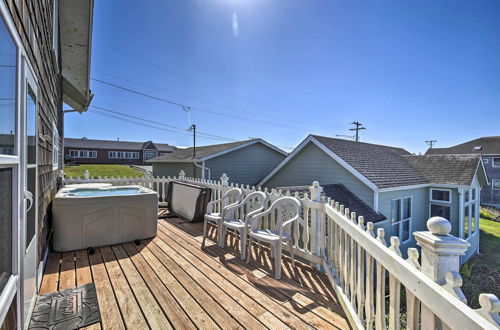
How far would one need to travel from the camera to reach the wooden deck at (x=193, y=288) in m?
1.98

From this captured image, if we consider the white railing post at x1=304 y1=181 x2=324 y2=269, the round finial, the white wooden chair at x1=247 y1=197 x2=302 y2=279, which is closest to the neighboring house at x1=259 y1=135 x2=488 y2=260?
the white wooden chair at x1=247 y1=197 x2=302 y2=279

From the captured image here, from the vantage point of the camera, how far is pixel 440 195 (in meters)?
10.2

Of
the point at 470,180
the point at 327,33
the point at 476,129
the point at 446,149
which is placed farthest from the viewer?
the point at 446,149

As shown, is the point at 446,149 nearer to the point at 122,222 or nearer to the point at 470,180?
the point at 470,180

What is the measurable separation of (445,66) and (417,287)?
41.0 feet

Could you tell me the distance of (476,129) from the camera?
2656 centimetres

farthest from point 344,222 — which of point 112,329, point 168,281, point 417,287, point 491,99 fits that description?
point 491,99

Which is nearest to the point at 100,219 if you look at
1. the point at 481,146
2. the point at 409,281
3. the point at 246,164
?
the point at 409,281

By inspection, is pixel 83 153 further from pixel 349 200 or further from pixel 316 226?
pixel 316 226

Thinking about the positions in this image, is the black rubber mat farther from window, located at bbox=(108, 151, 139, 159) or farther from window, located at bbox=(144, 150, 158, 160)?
window, located at bbox=(144, 150, 158, 160)

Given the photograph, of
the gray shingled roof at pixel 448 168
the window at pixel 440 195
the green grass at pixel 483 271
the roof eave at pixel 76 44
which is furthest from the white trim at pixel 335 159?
the roof eave at pixel 76 44

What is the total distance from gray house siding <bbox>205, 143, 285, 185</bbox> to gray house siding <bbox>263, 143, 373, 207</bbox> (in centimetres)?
199

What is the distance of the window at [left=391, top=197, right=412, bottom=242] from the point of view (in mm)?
8530

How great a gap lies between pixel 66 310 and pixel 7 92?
6.31ft
